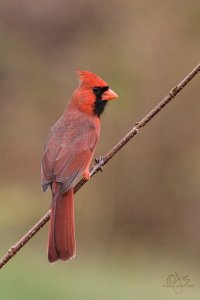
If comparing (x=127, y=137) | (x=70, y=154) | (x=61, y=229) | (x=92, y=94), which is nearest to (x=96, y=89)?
(x=92, y=94)

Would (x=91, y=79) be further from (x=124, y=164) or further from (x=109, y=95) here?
(x=124, y=164)

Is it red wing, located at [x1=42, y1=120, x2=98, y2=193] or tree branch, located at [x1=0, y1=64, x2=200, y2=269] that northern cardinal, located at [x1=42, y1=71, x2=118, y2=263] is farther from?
tree branch, located at [x1=0, y1=64, x2=200, y2=269]

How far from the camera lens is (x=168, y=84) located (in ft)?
26.4

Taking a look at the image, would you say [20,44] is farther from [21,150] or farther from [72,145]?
[72,145]

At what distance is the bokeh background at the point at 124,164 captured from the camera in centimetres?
625

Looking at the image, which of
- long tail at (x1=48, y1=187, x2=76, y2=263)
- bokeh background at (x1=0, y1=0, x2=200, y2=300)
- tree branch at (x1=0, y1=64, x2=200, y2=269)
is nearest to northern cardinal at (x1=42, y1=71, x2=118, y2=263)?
long tail at (x1=48, y1=187, x2=76, y2=263)

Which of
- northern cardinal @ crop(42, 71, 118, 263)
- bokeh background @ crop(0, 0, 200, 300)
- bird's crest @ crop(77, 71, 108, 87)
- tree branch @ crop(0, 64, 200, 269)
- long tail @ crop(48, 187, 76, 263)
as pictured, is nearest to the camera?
tree branch @ crop(0, 64, 200, 269)

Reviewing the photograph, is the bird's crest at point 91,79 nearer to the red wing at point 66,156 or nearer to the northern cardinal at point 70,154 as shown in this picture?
the northern cardinal at point 70,154

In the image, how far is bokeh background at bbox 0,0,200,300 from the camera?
20.5ft

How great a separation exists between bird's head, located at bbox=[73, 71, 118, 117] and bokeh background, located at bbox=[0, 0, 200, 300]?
4.55 ft

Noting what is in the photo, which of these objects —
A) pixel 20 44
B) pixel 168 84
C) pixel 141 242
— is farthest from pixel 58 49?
pixel 141 242

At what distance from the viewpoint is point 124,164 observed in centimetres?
796

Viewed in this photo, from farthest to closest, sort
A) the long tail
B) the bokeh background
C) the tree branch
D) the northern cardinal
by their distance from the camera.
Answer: the bokeh background < the northern cardinal < the long tail < the tree branch

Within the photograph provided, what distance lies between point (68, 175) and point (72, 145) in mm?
299
